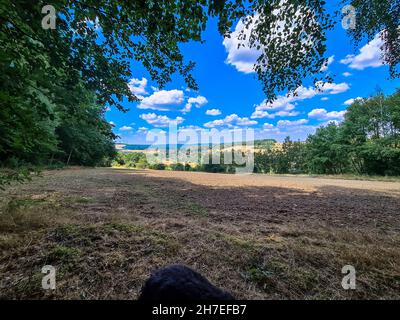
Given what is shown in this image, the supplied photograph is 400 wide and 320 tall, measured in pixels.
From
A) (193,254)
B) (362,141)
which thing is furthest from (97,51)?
(362,141)

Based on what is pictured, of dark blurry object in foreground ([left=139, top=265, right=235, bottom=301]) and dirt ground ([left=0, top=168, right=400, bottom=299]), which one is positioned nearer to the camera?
dark blurry object in foreground ([left=139, top=265, right=235, bottom=301])

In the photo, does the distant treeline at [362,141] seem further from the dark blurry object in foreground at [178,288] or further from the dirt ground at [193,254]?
the dark blurry object in foreground at [178,288]

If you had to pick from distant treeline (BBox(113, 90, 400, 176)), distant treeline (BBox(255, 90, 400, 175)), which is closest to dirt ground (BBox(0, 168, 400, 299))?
distant treeline (BBox(255, 90, 400, 175))

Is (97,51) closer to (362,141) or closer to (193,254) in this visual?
(193,254)

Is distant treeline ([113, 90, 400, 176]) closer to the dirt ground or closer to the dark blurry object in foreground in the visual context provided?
the dirt ground

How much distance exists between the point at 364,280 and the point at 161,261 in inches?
81.4

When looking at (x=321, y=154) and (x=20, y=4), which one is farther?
(x=321, y=154)

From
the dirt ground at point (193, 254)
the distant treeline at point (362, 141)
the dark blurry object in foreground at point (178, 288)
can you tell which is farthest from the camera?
the distant treeline at point (362, 141)

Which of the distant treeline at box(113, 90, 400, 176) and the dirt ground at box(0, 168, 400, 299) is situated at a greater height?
the distant treeline at box(113, 90, 400, 176)

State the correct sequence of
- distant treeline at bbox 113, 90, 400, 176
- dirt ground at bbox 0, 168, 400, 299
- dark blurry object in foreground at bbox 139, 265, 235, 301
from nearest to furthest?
dark blurry object in foreground at bbox 139, 265, 235, 301 → dirt ground at bbox 0, 168, 400, 299 → distant treeline at bbox 113, 90, 400, 176

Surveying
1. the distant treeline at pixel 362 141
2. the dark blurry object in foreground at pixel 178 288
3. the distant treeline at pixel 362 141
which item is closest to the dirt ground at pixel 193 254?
the dark blurry object in foreground at pixel 178 288

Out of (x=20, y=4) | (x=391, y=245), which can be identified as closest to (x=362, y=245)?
(x=391, y=245)

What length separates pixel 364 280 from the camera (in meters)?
1.85
